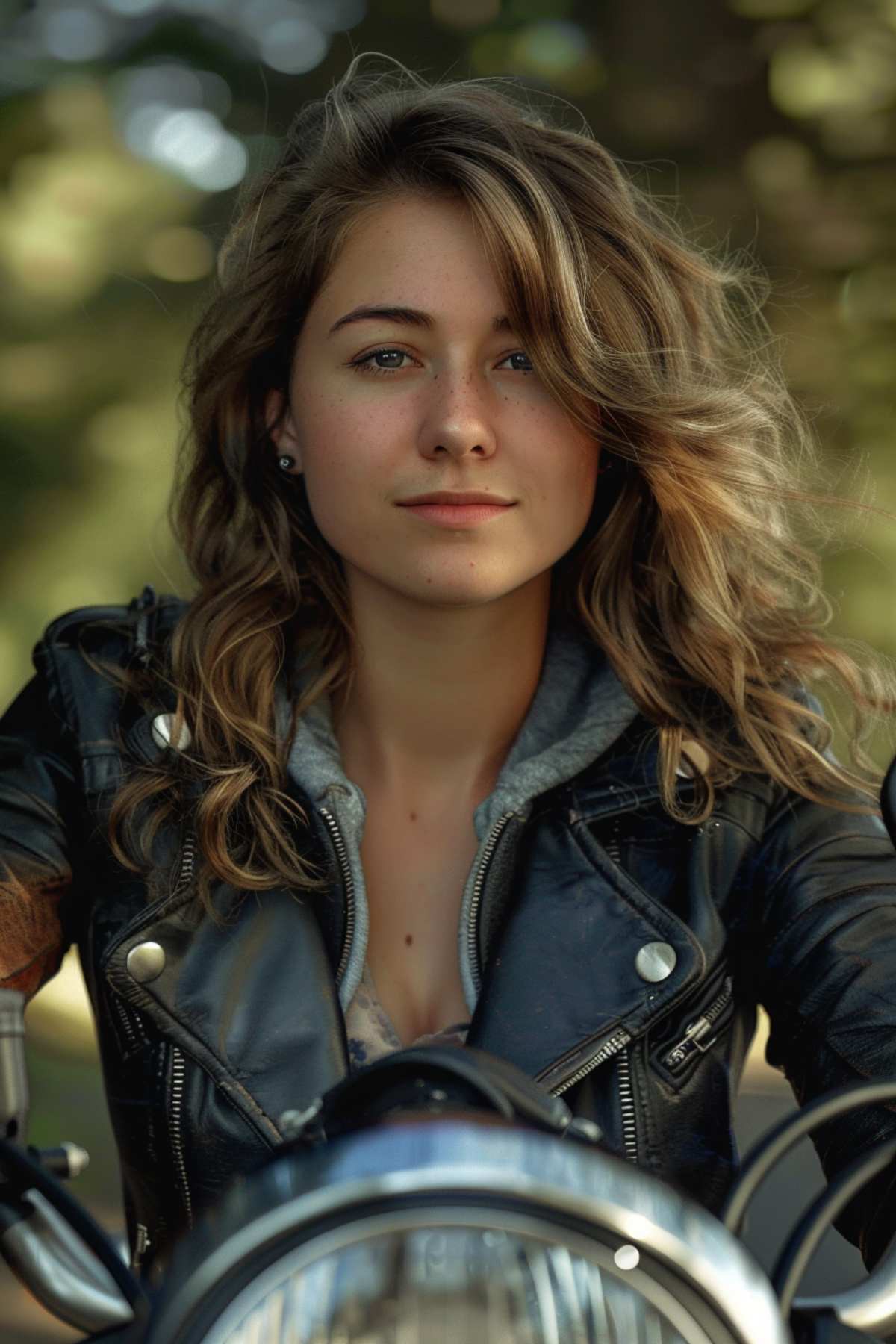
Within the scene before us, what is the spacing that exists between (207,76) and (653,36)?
877 millimetres

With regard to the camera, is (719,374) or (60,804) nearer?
(60,804)

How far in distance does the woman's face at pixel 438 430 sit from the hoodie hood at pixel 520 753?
0.16 metres

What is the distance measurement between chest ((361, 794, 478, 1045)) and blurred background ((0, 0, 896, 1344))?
143 cm

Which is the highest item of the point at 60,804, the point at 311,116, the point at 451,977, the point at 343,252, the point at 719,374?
the point at 311,116

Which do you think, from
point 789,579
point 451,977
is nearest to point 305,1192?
point 451,977

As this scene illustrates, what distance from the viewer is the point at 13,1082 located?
2.65 ft

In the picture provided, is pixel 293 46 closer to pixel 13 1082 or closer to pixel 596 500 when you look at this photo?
pixel 596 500

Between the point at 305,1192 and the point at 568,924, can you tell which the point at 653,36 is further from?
the point at 305,1192

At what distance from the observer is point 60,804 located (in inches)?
59.5

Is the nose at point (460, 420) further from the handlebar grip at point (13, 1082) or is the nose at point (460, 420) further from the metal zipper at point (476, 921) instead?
the handlebar grip at point (13, 1082)

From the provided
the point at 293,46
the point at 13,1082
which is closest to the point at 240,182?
the point at 293,46

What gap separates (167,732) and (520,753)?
1.19 ft

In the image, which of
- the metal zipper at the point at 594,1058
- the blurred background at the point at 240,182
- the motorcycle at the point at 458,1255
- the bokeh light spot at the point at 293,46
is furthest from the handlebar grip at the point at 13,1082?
the bokeh light spot at the point at 293,46

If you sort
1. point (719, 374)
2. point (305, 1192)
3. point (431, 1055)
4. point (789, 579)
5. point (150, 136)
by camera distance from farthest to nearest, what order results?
1. point (150, 136)
2. point (789, 579)
3. point (719, 374)
4. point (431, 1055)
5. point (305, 1192)
